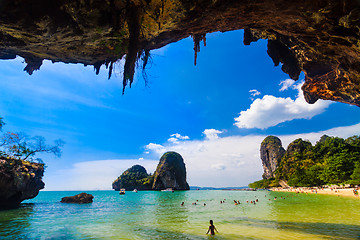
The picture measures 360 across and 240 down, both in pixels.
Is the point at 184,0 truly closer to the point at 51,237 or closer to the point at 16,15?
the point at 16,15

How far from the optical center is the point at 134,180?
141375 millimetres

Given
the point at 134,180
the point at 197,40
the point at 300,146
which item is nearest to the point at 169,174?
the point at 134,180

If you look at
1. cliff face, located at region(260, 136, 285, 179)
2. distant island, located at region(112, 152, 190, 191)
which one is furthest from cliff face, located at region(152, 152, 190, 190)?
cliff face, located at region(260, 136, 285, 179)

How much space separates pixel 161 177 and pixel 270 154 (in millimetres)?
88204

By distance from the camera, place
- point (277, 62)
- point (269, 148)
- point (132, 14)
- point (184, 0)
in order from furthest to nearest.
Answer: point (269, 148) → point (277, 62) → point (132, 14) → point (184, 0)

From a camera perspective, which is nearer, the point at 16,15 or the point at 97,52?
the point at 16,15

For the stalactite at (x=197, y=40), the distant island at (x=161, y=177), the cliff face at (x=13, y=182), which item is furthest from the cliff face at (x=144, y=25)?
the distant island at (x=161, y=177)

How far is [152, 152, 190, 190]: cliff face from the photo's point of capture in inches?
4762

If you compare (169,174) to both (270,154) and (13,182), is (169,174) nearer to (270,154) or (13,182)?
(270,154)

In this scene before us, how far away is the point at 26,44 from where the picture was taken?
28.3 feet

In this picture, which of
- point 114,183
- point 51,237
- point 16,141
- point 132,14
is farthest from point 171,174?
point 132,14

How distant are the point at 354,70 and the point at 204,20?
10.1m

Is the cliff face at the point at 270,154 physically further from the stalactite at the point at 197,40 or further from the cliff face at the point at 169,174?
the stalactite at the point at 197,40

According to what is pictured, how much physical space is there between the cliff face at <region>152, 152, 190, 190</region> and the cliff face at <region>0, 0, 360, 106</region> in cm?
11805
